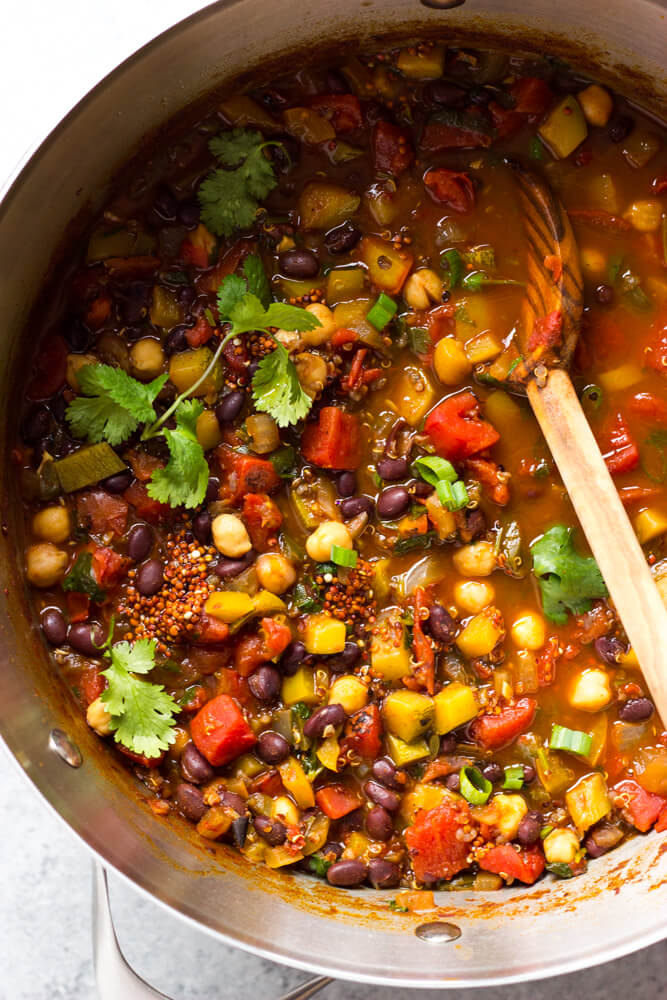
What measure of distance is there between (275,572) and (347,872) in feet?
3.43

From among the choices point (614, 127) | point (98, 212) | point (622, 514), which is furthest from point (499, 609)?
point (98, 212)

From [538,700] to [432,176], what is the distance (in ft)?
6.10

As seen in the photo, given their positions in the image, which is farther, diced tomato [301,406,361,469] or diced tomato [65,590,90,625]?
diced tomato [65,590,90,625]

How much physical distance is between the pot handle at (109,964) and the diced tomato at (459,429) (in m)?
1.77

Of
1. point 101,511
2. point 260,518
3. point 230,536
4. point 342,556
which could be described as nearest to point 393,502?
point 342,556

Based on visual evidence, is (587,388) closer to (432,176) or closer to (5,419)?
(432,176)

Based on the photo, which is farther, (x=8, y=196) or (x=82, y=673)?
(x=82, y=673)

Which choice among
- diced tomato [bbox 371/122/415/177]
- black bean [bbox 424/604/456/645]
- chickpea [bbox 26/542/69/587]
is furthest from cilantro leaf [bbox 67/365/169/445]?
black bean [bbox 424/604/456/645]

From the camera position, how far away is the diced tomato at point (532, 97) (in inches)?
133

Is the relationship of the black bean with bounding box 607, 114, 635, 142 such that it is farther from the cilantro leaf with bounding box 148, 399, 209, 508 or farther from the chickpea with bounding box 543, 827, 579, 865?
the chickpea with bounding box 543, 827, 579, 865

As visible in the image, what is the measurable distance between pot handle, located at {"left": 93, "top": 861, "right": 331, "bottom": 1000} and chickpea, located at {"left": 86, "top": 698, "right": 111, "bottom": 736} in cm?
45

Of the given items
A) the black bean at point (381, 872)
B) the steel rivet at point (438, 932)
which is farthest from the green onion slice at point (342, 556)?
the steel rivet at point (438, 932)

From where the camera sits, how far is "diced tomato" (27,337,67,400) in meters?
3.40

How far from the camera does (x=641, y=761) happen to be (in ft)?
11.4
